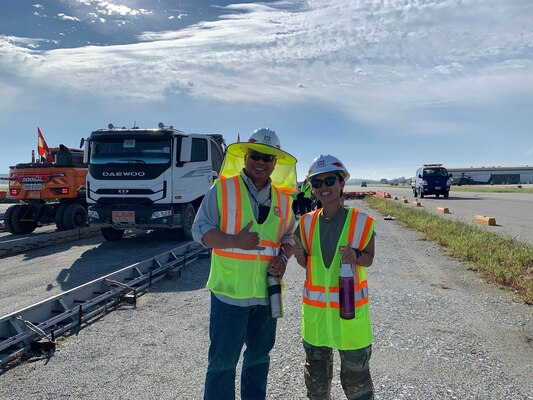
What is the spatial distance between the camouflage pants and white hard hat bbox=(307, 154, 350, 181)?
3.51ft

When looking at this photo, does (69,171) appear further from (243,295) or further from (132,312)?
(243,295)

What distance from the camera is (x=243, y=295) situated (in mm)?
2508

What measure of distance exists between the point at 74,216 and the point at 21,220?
1.66 meters

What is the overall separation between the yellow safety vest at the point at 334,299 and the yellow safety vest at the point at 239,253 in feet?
0.89

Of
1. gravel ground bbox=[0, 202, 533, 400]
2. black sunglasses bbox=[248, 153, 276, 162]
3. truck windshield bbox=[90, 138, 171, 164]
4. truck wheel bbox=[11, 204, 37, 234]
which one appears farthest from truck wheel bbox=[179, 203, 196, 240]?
black sunglasses bbox=[248, 153, 276, 162]

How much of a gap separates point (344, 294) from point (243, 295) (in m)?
0.60

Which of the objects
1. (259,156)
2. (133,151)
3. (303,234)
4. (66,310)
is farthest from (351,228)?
(133,151)

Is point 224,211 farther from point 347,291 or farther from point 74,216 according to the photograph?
point 74,216

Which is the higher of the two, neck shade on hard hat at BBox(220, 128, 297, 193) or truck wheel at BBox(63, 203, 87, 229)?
neck shade on hard hat at BBox(220, 128, 297, 193)

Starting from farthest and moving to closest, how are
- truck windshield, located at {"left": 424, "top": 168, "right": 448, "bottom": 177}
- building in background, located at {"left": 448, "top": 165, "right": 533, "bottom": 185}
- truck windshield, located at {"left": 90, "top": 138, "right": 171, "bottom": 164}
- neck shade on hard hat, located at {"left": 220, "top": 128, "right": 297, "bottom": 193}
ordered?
building in background, located at {"left": 448, "top": 165, "right": 533, "bottom": 185}, truck windshield, located at {"left": 424, "top": 168, "right": 448, "bottom": 177}, truck windshield, located at {"left": 90, "top": 138, "right": 171, "bottom": 164}, neck shade on hard hat, located at {"left": 220, "top": 128, "right": 297, "bottom": 193}

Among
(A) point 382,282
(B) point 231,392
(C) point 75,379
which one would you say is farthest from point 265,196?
(A) point 382,282

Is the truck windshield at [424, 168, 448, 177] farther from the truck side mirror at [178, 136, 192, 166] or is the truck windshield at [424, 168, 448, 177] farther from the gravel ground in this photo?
the gravel ground

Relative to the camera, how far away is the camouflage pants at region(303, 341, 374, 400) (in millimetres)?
2473

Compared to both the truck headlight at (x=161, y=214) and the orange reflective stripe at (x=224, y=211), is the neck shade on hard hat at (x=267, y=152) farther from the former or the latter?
the truck headlight at (x=161, y=214)
